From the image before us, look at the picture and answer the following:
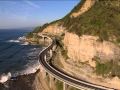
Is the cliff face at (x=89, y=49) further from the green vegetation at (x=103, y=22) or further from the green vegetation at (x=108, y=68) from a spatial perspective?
the green vegetation at (x=103, y=22)

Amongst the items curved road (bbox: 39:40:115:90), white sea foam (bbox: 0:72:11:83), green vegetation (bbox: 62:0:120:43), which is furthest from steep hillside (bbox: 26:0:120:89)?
white sea foam (bbox: 0:72:11:83)

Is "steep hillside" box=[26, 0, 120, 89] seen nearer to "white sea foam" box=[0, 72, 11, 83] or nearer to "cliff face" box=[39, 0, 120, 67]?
"cliff face" box=[39, 0, 120, 67]

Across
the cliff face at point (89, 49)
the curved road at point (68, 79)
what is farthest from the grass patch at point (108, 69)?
the curved road at point (68, 79)

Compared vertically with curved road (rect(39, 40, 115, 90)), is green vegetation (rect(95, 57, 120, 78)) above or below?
above

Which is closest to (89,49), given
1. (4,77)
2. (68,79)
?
(68,79)

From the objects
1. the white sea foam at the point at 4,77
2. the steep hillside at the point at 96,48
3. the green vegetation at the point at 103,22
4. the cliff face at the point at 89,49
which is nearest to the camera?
the steep hillside at the point at 96,48

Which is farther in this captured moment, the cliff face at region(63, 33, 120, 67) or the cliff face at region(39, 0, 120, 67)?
the cliff face at region(39, 0, 120, 67)

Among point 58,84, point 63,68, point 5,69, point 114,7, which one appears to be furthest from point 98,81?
point 5,69

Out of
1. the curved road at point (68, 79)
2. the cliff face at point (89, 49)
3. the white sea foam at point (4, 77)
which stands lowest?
the white sea foam at point (4, 77)
